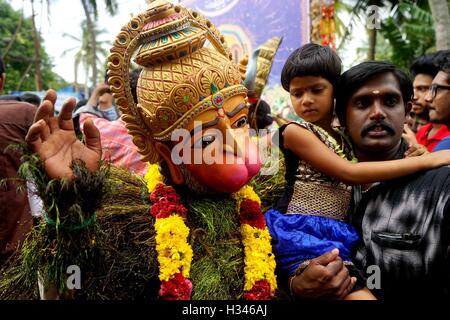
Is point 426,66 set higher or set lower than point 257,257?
higher

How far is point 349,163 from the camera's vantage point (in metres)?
2.08

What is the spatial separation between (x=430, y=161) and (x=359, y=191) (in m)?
0.42

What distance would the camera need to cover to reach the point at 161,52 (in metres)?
1.98

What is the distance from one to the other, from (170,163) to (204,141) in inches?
9.8

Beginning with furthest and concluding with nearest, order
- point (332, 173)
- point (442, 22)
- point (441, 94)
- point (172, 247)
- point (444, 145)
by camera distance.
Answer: point (442, 22) → point (441, 94) → point (444, 145) → point (332, 173) → point (172, 247)

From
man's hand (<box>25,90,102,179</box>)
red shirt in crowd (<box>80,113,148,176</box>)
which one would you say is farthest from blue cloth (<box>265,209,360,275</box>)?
red shirt in crowd (<box>80,113,148,176</box>)

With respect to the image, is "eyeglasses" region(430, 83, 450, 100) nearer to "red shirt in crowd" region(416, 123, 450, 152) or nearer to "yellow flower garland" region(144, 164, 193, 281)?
"red shirt in crowd" region(416, 123, 450, 152)

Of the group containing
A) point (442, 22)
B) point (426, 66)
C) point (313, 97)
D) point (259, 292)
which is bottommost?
point (259, 292)

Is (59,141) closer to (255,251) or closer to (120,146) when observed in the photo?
(255,251)

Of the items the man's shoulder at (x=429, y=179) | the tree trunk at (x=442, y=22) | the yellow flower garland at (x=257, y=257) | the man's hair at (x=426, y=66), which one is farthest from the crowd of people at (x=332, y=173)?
the tree trunk at (x=442, y=22)

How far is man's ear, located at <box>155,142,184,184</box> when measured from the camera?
2133 millimetres

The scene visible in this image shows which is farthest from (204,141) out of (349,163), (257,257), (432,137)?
(432,137)
